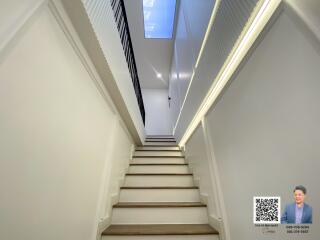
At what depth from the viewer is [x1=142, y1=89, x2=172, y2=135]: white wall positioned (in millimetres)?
6520

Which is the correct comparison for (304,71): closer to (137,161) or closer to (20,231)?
(20,231)

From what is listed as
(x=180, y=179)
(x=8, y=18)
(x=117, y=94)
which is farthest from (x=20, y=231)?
(x=180, y=179)

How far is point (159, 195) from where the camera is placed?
238 cm

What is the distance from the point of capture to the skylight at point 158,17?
3915mm

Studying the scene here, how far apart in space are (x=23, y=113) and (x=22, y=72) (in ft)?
0.50

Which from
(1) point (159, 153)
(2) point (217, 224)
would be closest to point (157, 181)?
(1) point (159, 153)

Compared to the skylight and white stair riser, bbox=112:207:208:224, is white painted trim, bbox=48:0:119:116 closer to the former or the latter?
white stair riser, bbox=112:207:208:224

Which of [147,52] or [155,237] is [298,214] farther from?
[147,52]

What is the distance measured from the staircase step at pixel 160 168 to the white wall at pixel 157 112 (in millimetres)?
3338

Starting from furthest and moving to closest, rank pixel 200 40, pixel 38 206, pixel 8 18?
pixel 200 40 < pixel 38 206 < pixel 8 18

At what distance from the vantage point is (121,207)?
2.09m

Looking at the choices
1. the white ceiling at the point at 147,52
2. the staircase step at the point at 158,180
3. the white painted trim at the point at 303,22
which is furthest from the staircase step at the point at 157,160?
the white ceiling at the point at 147,52

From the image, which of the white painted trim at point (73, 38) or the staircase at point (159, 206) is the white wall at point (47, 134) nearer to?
the white painted trim at point (73, 38)

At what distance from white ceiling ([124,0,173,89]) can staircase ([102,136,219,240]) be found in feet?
9.69
